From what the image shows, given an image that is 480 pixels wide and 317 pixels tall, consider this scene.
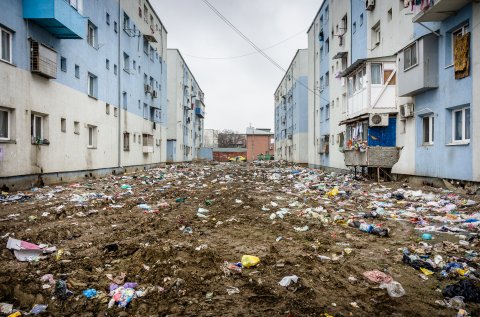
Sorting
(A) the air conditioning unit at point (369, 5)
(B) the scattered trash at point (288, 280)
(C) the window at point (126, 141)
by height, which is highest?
(A) the air conditioning unit at point (369, 5)

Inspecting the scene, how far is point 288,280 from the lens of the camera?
357 centimetres

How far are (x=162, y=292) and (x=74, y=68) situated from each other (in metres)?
14.7

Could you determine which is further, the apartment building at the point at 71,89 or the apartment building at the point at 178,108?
the apartment building at the point at 178,108

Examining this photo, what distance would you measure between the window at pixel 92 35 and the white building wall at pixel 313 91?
17.6 m

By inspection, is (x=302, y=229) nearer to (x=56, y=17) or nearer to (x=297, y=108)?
(x=56, y=17)

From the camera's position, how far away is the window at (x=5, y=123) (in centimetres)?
1062

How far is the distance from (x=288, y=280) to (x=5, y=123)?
36.3 feet

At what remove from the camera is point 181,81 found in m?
40.9

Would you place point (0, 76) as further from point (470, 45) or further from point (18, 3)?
point (470, 45)

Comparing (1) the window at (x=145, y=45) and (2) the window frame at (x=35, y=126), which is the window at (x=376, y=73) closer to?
(2) the window frame at (x=35, y=126)

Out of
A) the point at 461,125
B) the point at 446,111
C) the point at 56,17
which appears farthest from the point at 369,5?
the point at 56,17

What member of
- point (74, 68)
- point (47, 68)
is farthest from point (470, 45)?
point (74, 68)

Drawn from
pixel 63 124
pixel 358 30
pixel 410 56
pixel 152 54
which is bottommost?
pixel 63 124

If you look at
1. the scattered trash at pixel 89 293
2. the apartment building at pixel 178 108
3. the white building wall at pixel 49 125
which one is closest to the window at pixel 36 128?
the white building wall at pixel 49 125
